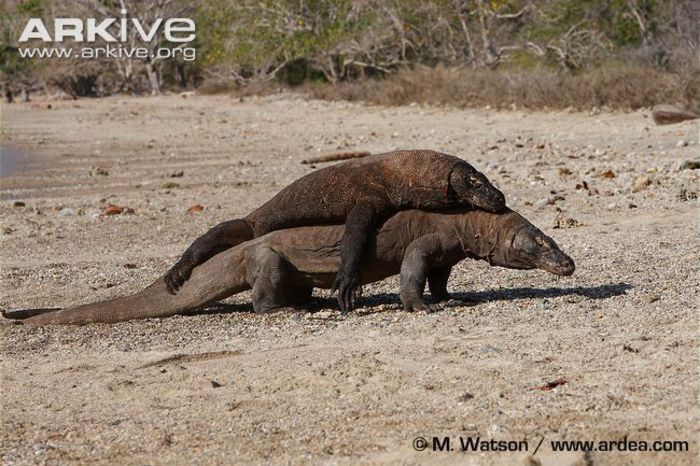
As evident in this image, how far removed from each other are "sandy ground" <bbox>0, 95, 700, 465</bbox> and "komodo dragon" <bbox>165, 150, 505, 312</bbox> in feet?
1.31

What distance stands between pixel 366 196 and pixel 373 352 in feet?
5.64

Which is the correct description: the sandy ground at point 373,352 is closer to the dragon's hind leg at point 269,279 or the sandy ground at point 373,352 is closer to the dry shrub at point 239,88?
the dragon's hind leg at point 269,279

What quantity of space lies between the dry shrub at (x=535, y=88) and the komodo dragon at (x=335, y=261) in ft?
41.5

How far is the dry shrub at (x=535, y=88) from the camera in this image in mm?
21016

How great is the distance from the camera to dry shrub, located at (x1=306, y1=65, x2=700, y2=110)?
68.9 ft

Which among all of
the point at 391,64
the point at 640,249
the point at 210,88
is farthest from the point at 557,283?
the point at 210,88

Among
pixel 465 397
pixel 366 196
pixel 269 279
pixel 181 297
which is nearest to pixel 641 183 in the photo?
pixel 366 196

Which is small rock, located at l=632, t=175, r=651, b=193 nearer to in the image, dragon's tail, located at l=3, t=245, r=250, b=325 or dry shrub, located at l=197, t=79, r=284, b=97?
dragon's tail, located at l=3, t=245, r=250, b=325

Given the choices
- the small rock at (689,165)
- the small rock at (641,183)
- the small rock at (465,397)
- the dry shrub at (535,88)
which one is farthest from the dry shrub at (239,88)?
the small rock at (465,397)

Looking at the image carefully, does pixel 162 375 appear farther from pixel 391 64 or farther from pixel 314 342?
pixel 391 64

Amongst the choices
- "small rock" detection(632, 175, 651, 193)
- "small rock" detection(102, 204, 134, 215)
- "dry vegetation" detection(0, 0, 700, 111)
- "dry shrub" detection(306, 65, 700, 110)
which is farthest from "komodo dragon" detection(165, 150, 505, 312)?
"dry vegetation" detection(0, 0, 700, 111)

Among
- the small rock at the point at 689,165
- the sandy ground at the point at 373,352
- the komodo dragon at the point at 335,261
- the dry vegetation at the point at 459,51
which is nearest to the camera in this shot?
the sandy ground at the point at 373,352

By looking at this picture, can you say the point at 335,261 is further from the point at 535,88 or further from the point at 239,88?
the point at 239,88

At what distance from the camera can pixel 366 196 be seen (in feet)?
26.5
